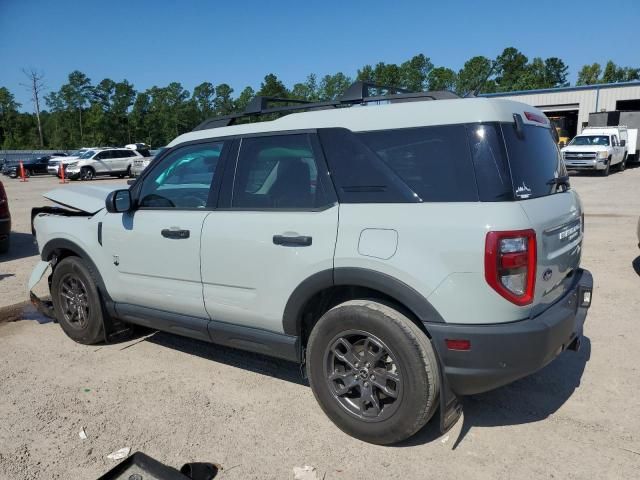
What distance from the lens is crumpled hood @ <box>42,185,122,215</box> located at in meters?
4.42

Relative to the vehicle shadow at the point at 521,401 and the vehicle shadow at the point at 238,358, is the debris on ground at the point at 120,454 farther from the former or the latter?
the vehicle shadow at the point at 521,401

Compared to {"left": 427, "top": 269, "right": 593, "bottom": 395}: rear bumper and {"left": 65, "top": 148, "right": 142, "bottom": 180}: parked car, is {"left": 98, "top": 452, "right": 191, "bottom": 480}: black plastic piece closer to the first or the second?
{"left": 427, "top": 269, "right": 593, "bottom": 395}: rear bumper

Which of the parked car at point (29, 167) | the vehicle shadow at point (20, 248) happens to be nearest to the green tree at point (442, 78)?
the parked car at point (29, 167)

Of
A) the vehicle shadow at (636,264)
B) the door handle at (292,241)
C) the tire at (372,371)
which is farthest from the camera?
the vehicle shadow at (636,264)

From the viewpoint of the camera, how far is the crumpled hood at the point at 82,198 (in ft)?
14.5

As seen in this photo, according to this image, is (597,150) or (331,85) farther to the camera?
(331,85)

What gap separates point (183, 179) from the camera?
3.92 m

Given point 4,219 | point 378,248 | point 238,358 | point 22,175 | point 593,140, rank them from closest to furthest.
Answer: point 378,248 < point 238,358 < point 4,219 < point 593,140 < point 22,175

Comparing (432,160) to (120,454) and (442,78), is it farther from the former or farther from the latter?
(442,78)

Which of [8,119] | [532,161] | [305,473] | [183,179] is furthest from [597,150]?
[8,119]

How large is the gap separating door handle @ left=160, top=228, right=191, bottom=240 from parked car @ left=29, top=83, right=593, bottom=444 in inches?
0.9

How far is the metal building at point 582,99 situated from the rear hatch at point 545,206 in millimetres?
34412

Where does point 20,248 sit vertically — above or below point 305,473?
above

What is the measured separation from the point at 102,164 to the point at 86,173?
999 millimetres
